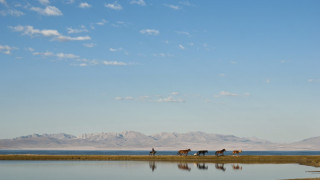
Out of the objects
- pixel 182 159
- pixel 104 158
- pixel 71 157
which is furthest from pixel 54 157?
pixel 182 159

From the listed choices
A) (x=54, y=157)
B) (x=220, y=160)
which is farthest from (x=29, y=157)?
(x=220, y=160)

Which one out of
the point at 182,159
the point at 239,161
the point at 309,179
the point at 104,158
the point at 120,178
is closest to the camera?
the point at 309,179

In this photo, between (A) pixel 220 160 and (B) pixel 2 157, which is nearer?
(A) pixel 220 160

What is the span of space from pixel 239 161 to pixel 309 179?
37.4 meters

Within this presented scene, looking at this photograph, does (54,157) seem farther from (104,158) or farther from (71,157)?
(104,158)

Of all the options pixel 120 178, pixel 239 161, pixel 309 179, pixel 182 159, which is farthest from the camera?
pixel 182 159

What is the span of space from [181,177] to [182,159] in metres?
37.9

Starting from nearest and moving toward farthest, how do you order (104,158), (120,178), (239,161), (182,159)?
1. (120,178)
2. (239,161)
3. (182,159)
4. (104,158)

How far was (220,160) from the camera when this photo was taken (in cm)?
8731

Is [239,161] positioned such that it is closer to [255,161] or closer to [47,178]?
[255,161]

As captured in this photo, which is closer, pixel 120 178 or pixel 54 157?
pixel 120 178

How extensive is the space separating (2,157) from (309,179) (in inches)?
2961

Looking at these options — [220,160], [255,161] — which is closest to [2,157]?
[220,160]

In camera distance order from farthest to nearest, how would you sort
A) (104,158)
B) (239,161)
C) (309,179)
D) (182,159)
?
1. (104,158)
2. (182,159)
3. (239,161)
4. (309,179)
